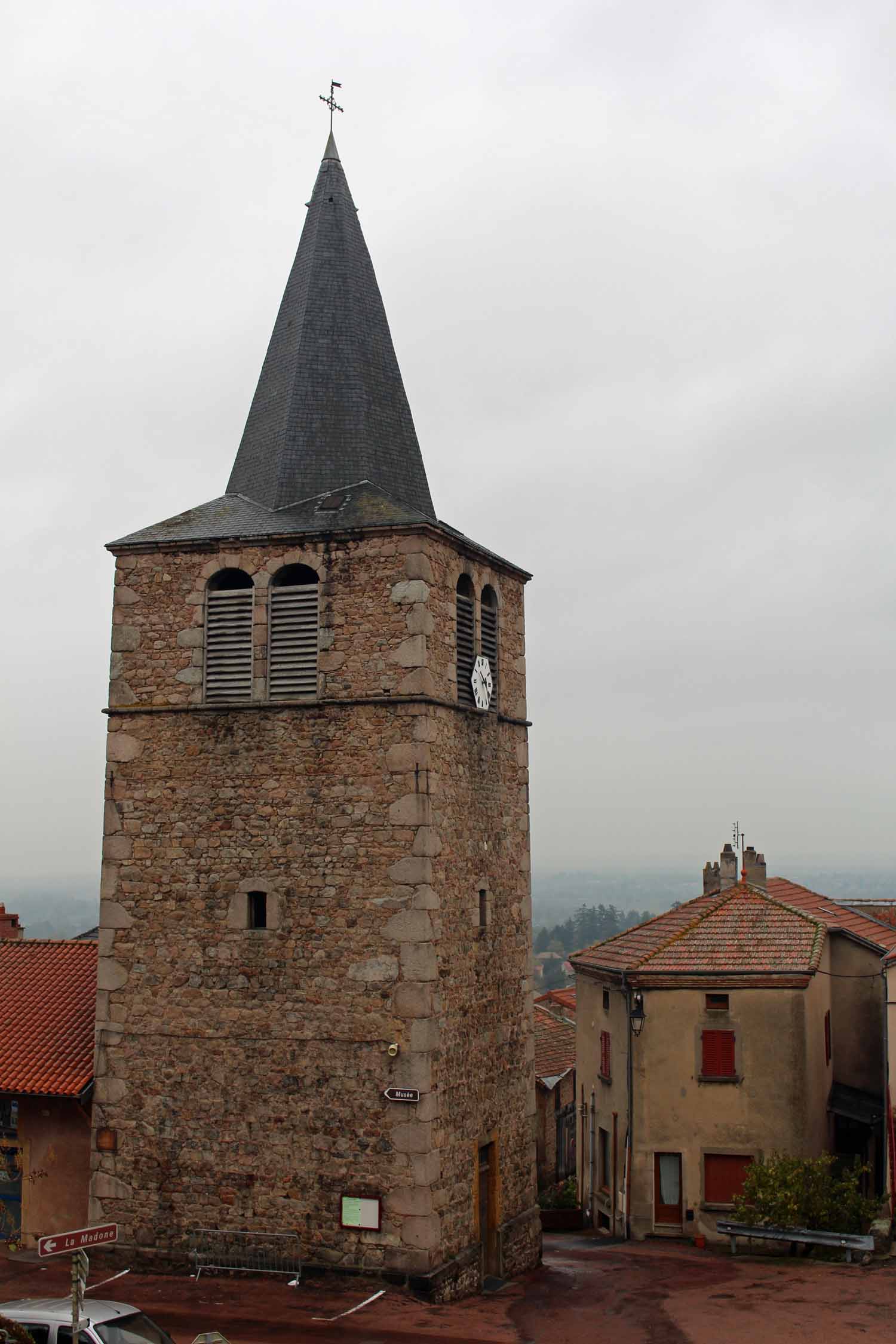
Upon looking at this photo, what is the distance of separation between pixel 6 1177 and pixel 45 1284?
2.30m

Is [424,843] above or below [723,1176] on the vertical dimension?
above

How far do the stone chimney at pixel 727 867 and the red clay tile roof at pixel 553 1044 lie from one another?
580cm

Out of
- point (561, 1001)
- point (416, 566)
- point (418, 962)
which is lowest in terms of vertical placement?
point (561, 1001)

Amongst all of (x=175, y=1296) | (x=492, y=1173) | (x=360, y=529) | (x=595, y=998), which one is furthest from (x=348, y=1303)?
(x=595, y=998)

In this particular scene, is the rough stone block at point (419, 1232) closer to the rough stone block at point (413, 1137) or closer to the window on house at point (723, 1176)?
the rough stone block at point (413, 1137)

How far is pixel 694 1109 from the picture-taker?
921 inches

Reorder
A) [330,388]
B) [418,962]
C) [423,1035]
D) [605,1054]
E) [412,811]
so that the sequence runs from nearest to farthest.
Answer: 1. [423,1035]
2. [418,962]
3. [412,811]
4. [330,388]
5. [605,1054]

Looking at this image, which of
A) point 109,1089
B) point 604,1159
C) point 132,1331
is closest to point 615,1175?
point 604,1159

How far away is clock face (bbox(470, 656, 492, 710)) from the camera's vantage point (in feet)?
61.9

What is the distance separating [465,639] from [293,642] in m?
2.45

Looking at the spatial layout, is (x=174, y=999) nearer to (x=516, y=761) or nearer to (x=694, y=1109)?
(x=516, y=761)

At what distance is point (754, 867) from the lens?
97.3ft

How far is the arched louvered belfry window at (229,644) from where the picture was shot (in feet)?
58.6

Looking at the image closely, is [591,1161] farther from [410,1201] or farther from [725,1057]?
[410,1201]
